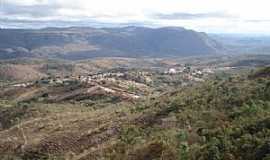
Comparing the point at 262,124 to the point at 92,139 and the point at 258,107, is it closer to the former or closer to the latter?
the point at 258,107

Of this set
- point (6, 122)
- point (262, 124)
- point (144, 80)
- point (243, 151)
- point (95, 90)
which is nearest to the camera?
point (243, 151)

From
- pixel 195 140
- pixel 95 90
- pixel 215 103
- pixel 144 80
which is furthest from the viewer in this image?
pixel 144 80

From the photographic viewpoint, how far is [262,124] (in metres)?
29.4

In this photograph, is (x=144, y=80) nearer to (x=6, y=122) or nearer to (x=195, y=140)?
(x=6, y=122)

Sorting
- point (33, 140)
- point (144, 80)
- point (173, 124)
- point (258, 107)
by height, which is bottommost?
point (144, 80)

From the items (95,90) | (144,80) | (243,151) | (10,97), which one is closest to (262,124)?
(243,151)

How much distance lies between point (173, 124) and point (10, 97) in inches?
5087

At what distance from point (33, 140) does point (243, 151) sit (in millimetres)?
31983

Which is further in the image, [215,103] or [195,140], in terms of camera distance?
[215,103]

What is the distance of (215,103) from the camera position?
44.4 m

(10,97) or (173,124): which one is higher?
(173,124)

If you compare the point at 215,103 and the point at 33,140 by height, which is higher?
the point at 215,103

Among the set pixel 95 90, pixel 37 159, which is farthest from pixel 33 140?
pixel 95 90

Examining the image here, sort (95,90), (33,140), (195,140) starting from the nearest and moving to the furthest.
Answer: (195,140)
(33,140)
(95,90)
